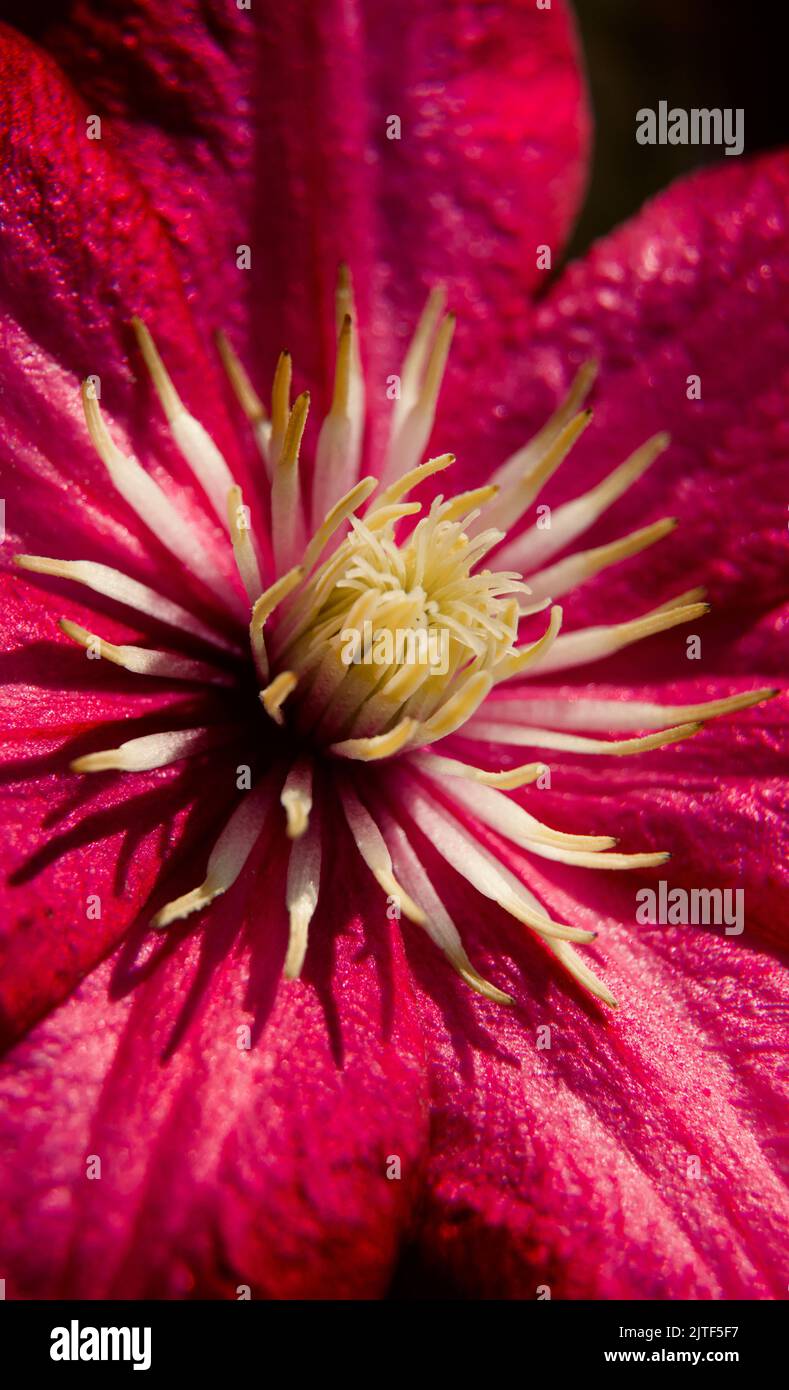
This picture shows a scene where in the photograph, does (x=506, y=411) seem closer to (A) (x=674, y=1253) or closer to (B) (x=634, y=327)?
(B) (x=634, y=327)

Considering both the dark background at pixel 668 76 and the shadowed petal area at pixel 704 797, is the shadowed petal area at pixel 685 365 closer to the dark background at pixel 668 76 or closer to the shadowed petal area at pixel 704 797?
the shadowed petal area at pixel 704 797

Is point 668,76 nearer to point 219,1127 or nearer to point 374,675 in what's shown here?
point 374,675

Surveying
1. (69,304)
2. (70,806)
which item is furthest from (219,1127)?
(69,304)

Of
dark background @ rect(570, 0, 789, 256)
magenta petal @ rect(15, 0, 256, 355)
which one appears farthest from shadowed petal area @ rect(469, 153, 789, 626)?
dark background @ rect(570, 0, 789, 256)

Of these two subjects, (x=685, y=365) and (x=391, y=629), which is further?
(x=685, y=365)

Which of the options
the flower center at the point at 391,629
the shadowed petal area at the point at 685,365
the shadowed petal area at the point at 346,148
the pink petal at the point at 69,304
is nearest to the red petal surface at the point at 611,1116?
the flower center at the point at 391,629

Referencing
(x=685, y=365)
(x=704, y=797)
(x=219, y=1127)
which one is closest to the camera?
(x=219, y=1127)
